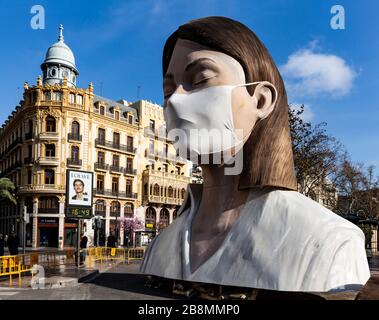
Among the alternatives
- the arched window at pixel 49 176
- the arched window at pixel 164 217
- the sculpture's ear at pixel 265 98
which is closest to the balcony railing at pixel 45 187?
the arched window at pixel 49 176

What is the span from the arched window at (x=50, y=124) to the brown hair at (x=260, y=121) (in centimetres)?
3720

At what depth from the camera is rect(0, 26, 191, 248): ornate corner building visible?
131 ft

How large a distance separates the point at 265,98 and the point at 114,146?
1592 inches

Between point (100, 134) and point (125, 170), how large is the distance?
17.1 feet

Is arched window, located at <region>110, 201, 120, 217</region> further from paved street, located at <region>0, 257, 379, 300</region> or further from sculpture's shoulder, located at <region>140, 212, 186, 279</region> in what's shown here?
sculpture's shoulder, located at <region>140, 212, 186, 279</region>

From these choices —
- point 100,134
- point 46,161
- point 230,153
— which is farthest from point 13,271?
point 100,134

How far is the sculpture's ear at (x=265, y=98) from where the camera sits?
5.52 metres

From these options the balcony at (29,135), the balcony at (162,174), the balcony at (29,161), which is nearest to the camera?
the balcony at (29,161)

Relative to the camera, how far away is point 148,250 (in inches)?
267

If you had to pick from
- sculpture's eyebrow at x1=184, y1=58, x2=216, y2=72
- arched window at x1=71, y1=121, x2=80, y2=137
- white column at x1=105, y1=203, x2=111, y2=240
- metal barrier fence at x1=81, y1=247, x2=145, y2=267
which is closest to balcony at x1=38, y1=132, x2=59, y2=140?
arched window at x1=71, y1=121, x2=80, y2=137

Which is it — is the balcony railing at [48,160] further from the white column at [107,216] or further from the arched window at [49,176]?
the white column at [107,216]

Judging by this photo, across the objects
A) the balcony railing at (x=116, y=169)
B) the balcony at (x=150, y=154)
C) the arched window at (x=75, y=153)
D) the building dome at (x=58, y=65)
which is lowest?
the balcony railing at (x=116, y=169)

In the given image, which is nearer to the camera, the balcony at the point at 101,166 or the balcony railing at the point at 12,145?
the balcony railing at the point at 12,145

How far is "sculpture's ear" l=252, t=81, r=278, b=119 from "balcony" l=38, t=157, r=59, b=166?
122ft
